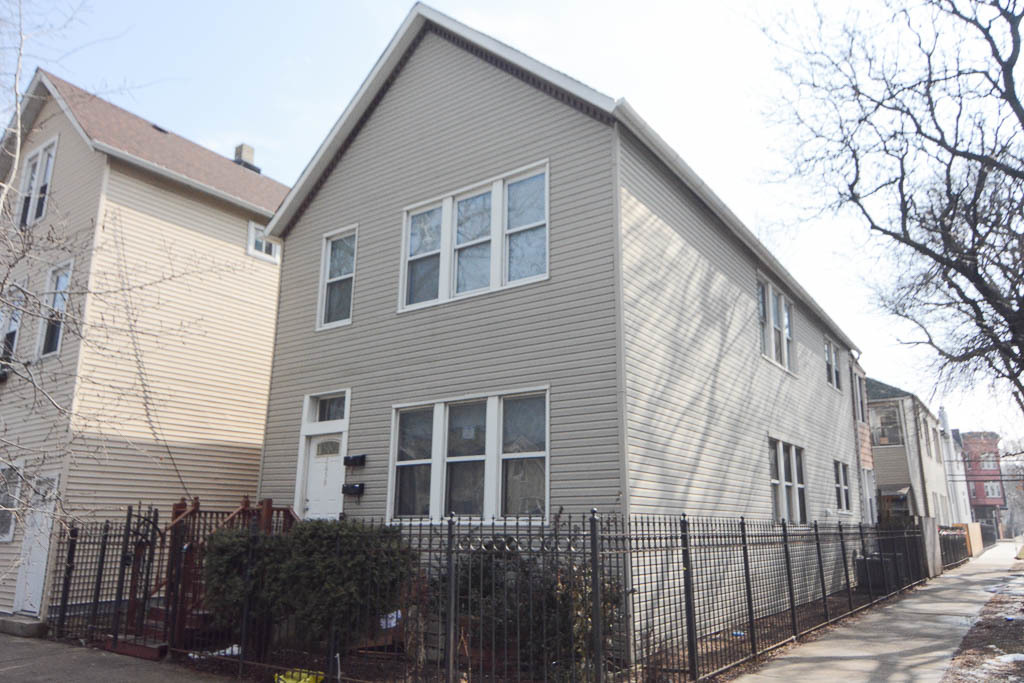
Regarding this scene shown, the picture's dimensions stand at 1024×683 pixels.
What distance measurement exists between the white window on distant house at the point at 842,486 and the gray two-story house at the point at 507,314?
4450 millimetres

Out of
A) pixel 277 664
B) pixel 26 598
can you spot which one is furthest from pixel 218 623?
pixel 26 598

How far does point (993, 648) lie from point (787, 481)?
6.10 metres

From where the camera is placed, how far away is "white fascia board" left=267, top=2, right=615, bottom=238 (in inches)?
478

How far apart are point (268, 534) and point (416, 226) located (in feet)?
19.3

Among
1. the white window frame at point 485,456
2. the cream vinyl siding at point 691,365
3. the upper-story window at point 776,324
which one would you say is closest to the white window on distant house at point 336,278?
the white window frame at point 485,456

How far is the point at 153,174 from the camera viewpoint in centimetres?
1603

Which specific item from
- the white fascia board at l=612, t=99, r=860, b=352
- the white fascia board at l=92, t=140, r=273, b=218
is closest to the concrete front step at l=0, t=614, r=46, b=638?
the white fascia board at l=92, t=140, r=273, b=218

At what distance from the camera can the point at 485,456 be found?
35.2 feet

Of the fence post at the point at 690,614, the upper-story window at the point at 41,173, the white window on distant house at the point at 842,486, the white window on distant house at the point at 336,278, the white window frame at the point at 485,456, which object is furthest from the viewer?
the white window on distant house at the point at 842,486

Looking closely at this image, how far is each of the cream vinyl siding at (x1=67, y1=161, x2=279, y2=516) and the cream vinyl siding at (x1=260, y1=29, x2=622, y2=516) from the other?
2.89 m

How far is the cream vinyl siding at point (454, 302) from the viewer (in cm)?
1005

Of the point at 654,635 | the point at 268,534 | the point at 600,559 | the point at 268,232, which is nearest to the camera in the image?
the point at 600,559

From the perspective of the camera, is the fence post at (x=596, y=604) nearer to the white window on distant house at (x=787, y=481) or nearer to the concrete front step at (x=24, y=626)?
the white window on distant house at (x=787, y=481)

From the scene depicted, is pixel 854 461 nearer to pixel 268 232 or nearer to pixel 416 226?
pixel 416 226
